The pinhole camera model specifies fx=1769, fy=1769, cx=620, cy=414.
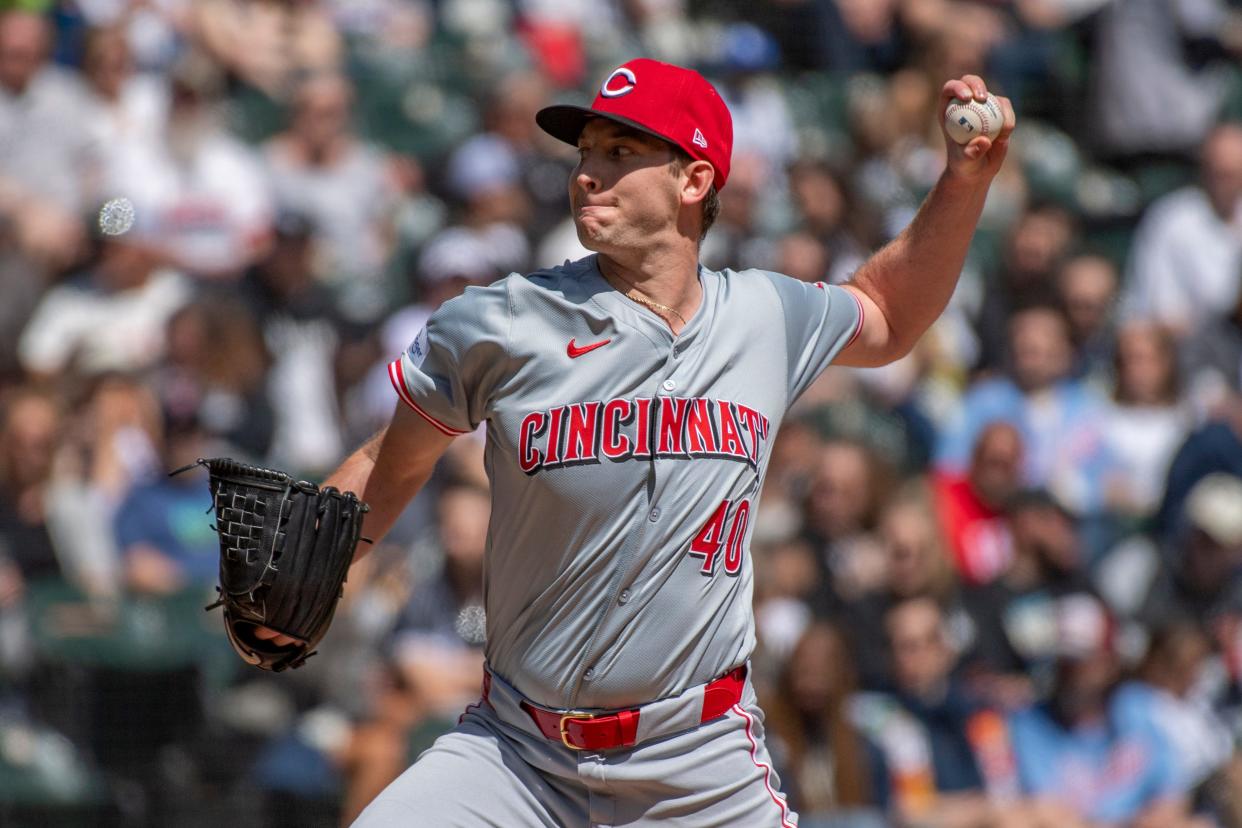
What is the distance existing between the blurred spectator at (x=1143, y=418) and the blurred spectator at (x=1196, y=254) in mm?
641

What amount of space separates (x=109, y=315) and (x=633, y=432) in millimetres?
4625

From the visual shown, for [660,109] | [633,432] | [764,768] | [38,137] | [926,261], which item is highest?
[38,137]

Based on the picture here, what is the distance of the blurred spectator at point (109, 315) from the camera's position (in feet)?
23.5

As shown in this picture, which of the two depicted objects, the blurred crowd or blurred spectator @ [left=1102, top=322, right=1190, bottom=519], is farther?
blurred spectator @ [left=1102, top=322, right=1190, bottom=519]

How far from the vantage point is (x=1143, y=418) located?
27.1ft

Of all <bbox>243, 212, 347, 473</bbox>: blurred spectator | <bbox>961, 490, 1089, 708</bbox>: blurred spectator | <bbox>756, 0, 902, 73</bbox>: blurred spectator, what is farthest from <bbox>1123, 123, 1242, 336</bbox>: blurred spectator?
<bbox>243, 212, 347, 473</bbox>: blurred spectator

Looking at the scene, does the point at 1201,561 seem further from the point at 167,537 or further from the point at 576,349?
the point at 576,349

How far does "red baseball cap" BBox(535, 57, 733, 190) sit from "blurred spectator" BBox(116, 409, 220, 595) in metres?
3.58

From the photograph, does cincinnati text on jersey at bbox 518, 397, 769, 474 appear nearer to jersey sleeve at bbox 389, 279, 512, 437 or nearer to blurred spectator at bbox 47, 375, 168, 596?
jersey sleeve at bbox 389, 279, 512, 437

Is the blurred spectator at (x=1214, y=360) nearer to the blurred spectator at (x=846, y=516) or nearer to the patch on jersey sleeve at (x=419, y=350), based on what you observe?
the blurred spectator at (x=846, y=516)

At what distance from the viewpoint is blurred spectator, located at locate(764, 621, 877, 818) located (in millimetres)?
6285

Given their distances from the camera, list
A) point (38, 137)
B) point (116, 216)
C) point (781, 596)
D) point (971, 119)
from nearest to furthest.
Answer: point (971, 119) < point (781, 596) < point (116, 216) < point (38, 137)

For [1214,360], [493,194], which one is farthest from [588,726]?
[1214,360]

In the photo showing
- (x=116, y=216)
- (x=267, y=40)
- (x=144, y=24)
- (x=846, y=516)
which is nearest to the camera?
(x=846, y=516)
